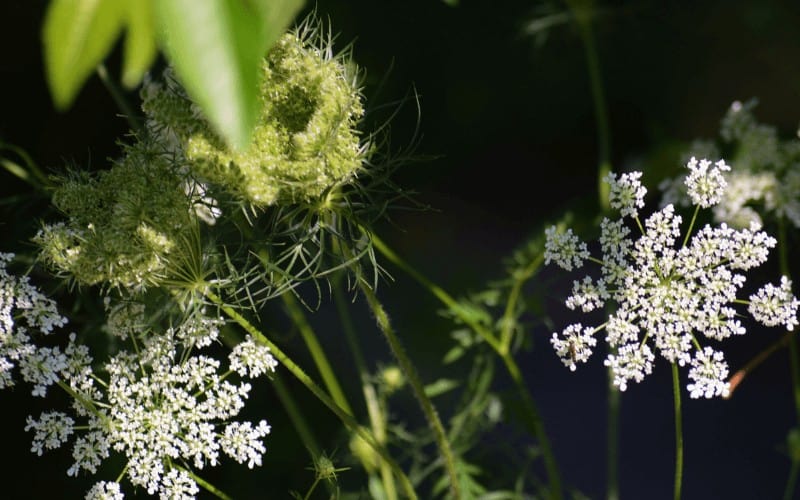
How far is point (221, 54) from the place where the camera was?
322mm

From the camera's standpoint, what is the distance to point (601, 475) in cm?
113

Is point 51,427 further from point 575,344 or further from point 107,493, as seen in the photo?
point 575,344

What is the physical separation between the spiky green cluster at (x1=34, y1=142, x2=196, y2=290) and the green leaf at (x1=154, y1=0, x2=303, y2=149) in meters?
0.23

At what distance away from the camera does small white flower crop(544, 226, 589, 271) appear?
1.84 feet

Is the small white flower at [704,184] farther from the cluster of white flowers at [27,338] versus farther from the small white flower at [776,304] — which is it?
the cluster of white flowers at [27,338]

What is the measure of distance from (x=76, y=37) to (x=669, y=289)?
37 cm

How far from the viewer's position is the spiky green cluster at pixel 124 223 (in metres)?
0.55

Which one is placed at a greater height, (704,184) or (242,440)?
(704,184)

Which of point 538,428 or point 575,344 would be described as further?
point 538,428

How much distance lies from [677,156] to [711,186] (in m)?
0.52

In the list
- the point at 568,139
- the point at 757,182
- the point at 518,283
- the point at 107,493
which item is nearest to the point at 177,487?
the point at 107,493

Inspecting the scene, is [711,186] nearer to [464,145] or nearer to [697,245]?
[697,245]

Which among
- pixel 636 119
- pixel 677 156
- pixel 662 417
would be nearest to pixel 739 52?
pixel 636 119

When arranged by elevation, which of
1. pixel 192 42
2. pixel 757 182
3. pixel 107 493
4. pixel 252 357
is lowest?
pixel 107 493
